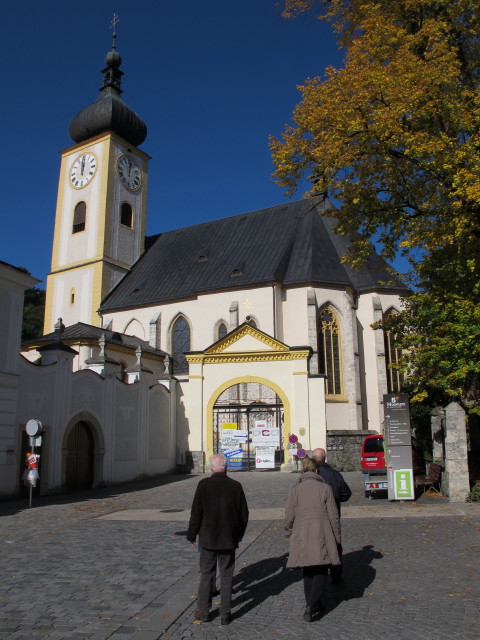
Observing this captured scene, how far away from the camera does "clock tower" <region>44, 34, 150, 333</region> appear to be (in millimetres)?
39312

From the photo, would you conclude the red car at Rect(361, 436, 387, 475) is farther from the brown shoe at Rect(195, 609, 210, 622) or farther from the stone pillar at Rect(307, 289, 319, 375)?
the stone pillar at Rect(307, 289, 319, 375)

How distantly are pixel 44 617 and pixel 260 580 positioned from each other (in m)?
2.54

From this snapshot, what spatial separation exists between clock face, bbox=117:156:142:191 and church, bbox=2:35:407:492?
0.36 feet

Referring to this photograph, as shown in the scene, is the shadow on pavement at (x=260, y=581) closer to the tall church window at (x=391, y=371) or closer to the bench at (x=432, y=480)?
the bench at (x=432, y=480)

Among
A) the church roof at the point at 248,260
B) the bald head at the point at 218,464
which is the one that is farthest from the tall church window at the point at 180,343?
the bald head at the point at 218,464

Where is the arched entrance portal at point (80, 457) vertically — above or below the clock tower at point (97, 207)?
below

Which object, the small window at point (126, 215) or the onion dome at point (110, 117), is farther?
the small window at point (126, 215)

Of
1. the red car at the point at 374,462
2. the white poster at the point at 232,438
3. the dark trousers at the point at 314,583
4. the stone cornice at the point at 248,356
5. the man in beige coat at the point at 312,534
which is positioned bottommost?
the dark trousers at the point at 314,583

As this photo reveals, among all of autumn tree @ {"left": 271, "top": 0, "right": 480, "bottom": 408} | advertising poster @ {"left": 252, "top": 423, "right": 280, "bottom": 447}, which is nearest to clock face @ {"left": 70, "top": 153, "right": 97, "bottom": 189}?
advertising poster @ {"left": 252, "top": 423, "right": 280, "bottom": 447}

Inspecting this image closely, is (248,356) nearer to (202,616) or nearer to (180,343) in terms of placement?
(180,343)

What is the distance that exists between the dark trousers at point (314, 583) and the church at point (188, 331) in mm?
11414

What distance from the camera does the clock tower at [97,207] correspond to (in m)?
39.3

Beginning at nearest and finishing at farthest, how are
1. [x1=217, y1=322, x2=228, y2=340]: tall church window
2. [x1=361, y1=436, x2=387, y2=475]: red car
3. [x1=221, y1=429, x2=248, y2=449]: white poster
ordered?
1. [x1=361, y1=436, x2=387, y2=475]: red car
2. [x1=221, y1=429, x2=248, y2=449]: white poster
3. [x1=217, y1=322, x2=228, y2=340]: tall church window

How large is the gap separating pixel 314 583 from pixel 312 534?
0.43 metres
